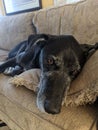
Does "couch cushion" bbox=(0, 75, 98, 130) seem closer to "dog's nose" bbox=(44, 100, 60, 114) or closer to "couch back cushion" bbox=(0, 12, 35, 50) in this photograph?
"dog's nose" bbox=(44, 100, 60, 114)

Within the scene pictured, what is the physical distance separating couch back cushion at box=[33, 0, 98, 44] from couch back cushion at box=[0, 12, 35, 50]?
228mm

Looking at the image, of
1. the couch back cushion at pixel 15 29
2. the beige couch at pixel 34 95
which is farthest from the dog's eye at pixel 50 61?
the couch back cushion at pixel 15 29

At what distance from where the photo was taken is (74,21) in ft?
5.22

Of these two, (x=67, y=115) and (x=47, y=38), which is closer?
(x=67, y=115)

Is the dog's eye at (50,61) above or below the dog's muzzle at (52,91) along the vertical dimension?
above

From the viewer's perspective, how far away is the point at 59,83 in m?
0.96

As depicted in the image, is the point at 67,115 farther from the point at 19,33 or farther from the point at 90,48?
the point at 19,33

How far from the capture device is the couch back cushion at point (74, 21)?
1.46 meters

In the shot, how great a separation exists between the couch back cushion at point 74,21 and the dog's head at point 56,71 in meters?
0.35

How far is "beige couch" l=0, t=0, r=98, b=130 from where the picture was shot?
915 mm

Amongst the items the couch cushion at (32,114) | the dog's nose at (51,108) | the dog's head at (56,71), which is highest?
the dog's head at (56,71)

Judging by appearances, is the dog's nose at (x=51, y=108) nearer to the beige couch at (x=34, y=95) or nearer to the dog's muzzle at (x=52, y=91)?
the dog's muzzle at (x=52, y=91)

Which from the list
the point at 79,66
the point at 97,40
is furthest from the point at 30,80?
the point at 97,40

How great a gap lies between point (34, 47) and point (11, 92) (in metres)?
0.38
